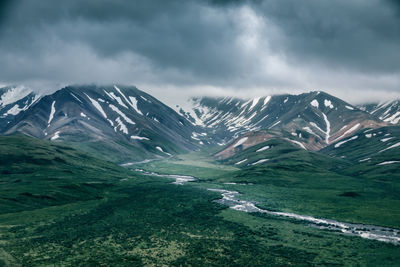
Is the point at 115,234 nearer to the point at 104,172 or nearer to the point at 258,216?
the point at 258,216

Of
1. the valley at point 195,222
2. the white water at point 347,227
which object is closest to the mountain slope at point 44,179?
the valley at point 195,222

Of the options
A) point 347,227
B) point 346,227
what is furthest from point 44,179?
point 347,227

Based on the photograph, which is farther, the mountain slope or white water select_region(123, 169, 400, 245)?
the mountain slope

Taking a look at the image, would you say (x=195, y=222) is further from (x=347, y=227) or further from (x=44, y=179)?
(x=44, y=179)

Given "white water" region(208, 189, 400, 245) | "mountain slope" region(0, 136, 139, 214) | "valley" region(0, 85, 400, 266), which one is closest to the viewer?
A: "valley" region(0, 85, 400, 266)

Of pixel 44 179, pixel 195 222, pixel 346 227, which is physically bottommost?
pixel 195 222

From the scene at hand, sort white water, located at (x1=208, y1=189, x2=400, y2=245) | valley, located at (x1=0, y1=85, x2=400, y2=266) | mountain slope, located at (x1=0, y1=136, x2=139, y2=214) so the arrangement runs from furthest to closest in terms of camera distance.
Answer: mountain slope, located at (x1=0, y1=136, x2=139, y2=214), white water, located at (x1=208, y1=189, x2=400, y2=245), valley, located at (x1=0, y1=85, x2=400, y2=266)

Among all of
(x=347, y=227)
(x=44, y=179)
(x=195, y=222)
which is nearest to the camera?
(x=347, y=227)

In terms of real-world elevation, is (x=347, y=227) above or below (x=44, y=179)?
above

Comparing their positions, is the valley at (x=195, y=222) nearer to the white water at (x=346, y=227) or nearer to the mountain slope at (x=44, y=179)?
the white water at (x=346, y=227)

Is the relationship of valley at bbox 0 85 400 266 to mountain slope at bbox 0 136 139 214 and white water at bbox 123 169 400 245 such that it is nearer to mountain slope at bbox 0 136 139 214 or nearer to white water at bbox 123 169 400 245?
white water at bbox 123 169 400 245

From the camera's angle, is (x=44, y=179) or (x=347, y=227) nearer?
(x=347, y=227)

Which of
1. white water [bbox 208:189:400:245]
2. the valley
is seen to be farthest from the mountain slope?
white water [bbox 208:189:400:245]
